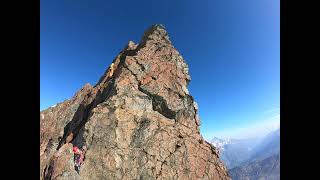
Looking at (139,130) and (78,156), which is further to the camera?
(139,130)

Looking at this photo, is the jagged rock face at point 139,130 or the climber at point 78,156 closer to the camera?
the climber at point 78,156

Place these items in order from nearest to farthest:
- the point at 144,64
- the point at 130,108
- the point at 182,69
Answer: the point at 130,108, the point at 144,64, the point at 182,69

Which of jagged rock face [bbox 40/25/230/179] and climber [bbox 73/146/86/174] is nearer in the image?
climber [bbox 73/146/86/174]

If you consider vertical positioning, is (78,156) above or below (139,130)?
below

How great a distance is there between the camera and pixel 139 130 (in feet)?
216

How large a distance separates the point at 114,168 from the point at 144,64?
34851mm

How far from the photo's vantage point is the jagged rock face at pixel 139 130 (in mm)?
58531

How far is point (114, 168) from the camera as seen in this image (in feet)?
190

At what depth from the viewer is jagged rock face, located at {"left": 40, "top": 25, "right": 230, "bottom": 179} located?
58531mm
